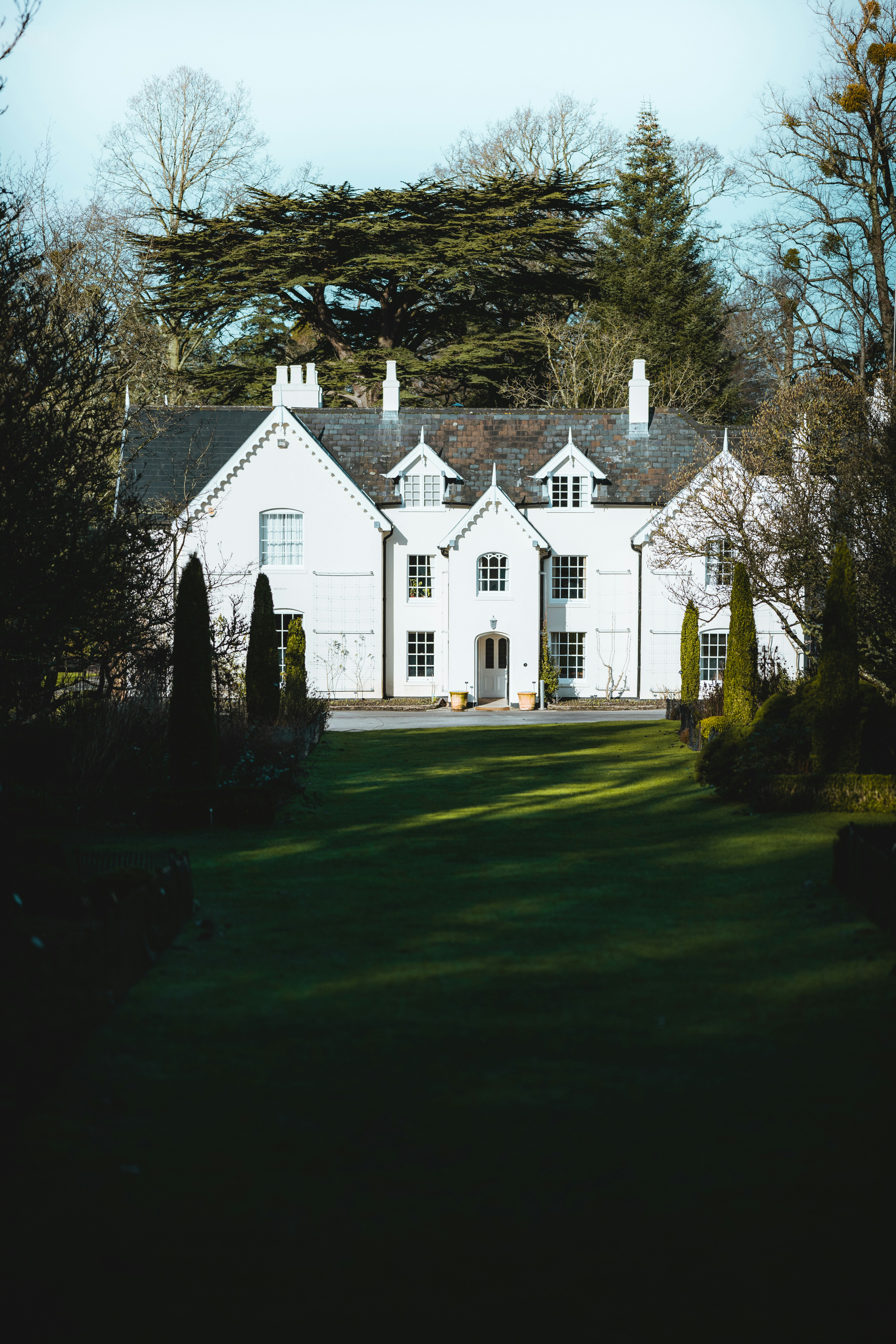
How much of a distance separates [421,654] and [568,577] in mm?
5652

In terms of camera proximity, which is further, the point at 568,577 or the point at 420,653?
the point at 568,577

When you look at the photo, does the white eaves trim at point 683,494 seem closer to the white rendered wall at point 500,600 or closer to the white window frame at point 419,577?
the white rendered wall at point 500,600

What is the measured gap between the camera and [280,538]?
3806cm

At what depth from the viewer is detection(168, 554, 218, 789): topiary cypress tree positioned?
15.8 m

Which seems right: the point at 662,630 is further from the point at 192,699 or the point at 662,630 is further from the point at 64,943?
the point at 64,943

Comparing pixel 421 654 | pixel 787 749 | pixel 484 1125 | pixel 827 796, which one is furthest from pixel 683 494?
pixel 484 1125

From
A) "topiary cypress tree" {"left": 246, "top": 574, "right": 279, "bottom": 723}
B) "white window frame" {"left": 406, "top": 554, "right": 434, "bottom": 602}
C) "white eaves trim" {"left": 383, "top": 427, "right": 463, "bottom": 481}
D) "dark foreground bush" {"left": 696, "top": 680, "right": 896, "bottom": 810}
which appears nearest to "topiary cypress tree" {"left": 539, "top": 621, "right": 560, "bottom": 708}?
"white window frame" {"left": 406, "top": 554, "right": 434, "bottom": 602}

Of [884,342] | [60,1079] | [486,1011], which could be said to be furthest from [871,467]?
[60,1079]

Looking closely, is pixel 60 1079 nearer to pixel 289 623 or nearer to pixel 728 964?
pixel 728 964

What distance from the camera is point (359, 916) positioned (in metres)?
9.95

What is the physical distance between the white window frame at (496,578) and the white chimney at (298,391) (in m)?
9.51

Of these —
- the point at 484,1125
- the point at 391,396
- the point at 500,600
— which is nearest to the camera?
the point at 484,1125

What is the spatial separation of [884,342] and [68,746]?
22.8 metres

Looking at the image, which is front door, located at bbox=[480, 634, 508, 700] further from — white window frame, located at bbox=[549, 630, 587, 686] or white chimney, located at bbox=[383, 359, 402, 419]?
white chimney, located at bbox=[383, 359, 402, 419]
